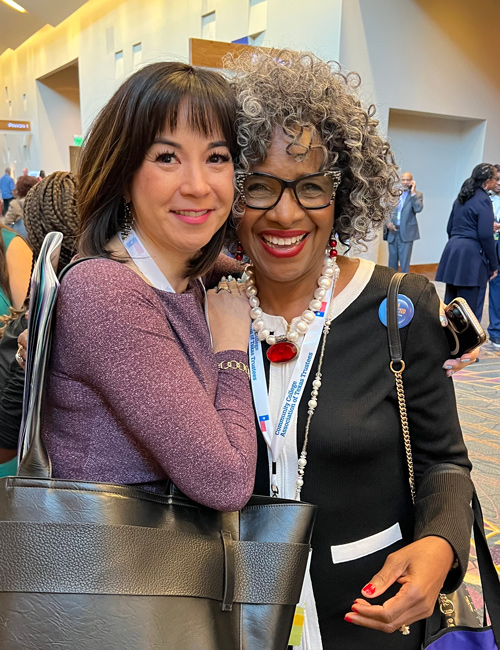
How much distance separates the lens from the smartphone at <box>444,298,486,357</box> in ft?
4.18

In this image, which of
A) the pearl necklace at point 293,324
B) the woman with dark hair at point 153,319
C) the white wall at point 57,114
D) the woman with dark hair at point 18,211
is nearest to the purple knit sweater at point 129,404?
the woman with dark hair at point 153,319

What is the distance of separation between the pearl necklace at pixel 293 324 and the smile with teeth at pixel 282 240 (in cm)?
14

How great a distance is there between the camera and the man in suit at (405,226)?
391 inches

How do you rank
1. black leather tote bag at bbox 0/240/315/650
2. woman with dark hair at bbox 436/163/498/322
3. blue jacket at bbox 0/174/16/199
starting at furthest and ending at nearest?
1. blue jacket at bbox 0/174/16/199
2. woman with dark hair at bbox 436/163/498/322
3. black leather tote bag at bbox 0/240/315/650

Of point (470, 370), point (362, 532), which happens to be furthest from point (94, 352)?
point (470, 370)

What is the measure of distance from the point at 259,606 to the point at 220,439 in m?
0.31

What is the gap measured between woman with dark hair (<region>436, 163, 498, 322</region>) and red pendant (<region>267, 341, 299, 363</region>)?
226 inches

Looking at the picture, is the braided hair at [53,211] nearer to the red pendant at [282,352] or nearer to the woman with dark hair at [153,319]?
the woman with dark hair at [153,319]

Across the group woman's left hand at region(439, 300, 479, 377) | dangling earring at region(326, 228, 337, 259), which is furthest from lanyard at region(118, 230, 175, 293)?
woman's left hand at region(439, 300, 479, 377)

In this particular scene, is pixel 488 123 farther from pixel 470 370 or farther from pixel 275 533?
pixel 275 533

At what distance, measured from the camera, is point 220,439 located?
1010 mm

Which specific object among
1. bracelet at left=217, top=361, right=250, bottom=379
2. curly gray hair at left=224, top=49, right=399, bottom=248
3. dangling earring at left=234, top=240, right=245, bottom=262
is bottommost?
bracelet at left=217, top=361, right=250, bottom=379

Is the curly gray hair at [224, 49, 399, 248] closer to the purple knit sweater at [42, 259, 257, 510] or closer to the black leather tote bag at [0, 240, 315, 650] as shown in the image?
the purple knit sweater at [42, 259, 257, 510]

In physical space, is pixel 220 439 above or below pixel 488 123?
below
